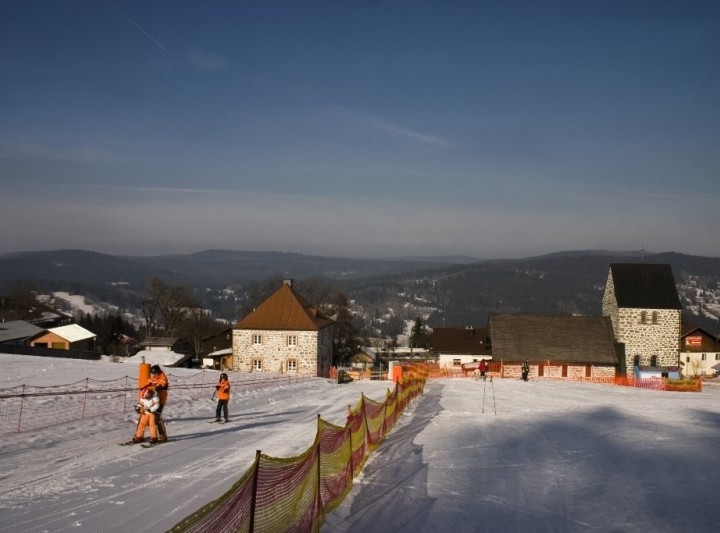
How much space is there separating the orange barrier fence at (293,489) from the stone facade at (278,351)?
39562mm

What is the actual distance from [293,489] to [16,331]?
6327 centimetres

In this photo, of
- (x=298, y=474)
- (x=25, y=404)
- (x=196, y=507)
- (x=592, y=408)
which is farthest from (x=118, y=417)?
(x=592, y=408)

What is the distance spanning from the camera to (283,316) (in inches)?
2082

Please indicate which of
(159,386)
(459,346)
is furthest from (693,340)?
(159,386)

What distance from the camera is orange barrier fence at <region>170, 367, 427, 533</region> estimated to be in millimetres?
5656

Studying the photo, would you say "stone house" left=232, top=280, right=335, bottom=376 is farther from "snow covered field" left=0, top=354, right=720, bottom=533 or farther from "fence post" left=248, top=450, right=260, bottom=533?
"fence post" left=248, top=450, right=260, bottom=533

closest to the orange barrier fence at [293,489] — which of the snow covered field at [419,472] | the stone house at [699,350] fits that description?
the snow covered field at [419,472]

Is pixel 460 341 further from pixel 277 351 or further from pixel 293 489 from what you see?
pixel 293 489

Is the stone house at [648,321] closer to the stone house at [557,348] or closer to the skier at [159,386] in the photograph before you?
the stone house at [557,348]

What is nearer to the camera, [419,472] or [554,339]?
[419,472]

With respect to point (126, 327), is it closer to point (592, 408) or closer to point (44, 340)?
point (44, 340)

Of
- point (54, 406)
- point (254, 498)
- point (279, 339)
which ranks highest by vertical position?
point (254, 498)

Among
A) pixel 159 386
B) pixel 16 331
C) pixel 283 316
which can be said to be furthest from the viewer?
pixel 16 331

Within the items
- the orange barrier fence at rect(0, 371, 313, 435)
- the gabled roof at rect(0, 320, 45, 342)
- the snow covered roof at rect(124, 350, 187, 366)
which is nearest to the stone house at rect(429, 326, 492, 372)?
the snow covered roof at rect(124, 350, 187, 366)
